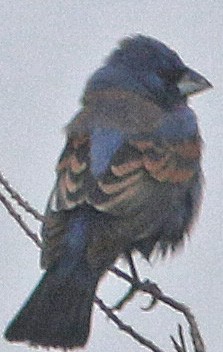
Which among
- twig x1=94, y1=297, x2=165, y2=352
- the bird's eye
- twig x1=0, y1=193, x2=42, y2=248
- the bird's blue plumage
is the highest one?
twig x1=0, y1=193, x2=42, y2=248

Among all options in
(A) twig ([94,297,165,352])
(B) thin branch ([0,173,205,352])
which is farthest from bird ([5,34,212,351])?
(A) twig ([94,297,165,352])

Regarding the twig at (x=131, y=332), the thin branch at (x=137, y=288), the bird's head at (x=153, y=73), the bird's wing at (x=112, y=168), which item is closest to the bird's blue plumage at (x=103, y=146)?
the bird's wing at (x=112, y=168)

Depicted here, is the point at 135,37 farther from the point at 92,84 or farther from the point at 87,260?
the point at 87,260

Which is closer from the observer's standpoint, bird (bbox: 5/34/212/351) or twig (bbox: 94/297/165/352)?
twig (bbox: 94/297/165/352)

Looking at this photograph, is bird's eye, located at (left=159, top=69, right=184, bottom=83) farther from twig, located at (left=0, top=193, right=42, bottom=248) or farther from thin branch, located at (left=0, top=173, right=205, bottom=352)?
twig, located at (left=0, top=193, right=42, bottom=248)

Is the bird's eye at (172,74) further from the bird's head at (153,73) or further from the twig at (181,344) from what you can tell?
the twig at (181,344)

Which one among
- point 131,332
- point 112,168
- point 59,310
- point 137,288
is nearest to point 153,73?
point 112,168

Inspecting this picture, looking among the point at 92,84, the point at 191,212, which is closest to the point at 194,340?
the point at 191,212
